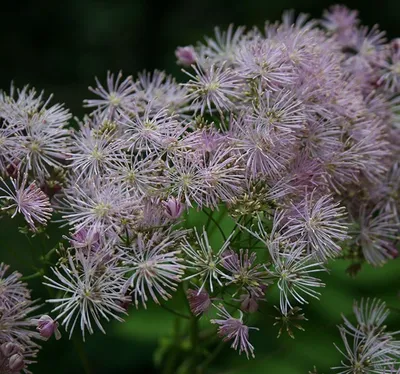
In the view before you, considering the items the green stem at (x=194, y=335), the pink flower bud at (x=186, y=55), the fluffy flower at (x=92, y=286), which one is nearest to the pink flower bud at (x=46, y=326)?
the fluffy flower at (x=92, y=286)

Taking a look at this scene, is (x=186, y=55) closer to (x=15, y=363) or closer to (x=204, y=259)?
(x=204, y=259)

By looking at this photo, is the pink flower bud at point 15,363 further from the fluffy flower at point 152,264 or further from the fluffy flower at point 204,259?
the fluffy flower at point 204,259

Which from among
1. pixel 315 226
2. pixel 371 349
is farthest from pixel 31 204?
pixel 371 349

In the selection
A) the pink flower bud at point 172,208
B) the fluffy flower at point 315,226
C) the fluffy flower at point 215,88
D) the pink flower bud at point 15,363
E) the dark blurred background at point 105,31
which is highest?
the dark blurred background at point 105,31

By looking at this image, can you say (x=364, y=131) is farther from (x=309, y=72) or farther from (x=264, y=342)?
(x=264, y=342)

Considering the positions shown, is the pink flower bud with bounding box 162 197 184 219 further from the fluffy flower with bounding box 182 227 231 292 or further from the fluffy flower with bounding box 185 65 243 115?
the fluffy flower with bounding box 185 65 243 115

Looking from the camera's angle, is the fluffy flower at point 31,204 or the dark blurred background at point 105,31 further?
the dark blurred background at point 105,31
